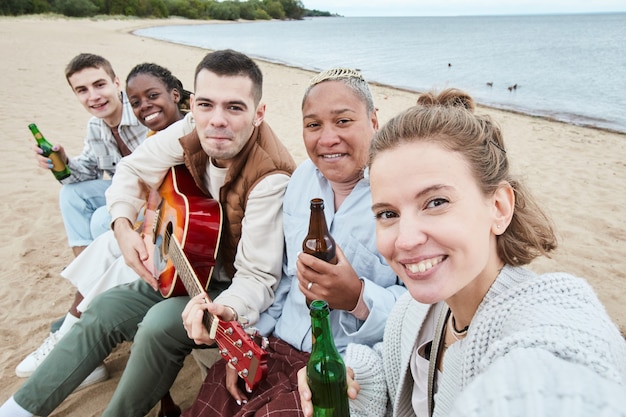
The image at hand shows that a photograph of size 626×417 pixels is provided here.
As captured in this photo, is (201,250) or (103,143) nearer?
(201,250)

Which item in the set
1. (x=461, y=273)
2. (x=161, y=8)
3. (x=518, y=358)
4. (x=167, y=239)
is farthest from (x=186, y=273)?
(x=161, y=8)

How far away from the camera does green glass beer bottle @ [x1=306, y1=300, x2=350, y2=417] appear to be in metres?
1.57

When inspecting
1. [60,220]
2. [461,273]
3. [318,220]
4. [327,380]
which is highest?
[461,273]

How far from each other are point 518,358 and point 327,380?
3.32ft

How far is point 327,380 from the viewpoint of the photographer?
1604 mm

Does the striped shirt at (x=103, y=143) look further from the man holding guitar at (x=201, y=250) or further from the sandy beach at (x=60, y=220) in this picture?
the man holding guitar at (x=201, y=250)

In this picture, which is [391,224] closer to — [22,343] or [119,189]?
[119,189]

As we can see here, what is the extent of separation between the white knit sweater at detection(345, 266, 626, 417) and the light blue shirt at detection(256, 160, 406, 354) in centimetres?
23

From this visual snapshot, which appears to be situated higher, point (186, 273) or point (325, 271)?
point (325, 271)

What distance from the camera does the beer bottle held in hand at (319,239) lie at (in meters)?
1.92

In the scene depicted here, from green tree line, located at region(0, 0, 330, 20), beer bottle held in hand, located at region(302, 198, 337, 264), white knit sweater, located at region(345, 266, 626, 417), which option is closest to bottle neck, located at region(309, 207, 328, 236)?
beer bottle held in hand, located at region(302, 198, 337, 264)

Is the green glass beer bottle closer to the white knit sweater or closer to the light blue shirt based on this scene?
the white knit sweater

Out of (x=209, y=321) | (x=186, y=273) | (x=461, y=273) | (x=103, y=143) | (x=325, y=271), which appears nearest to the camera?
(x=461, y=273)

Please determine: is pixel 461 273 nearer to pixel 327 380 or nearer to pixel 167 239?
pixel 327 380
